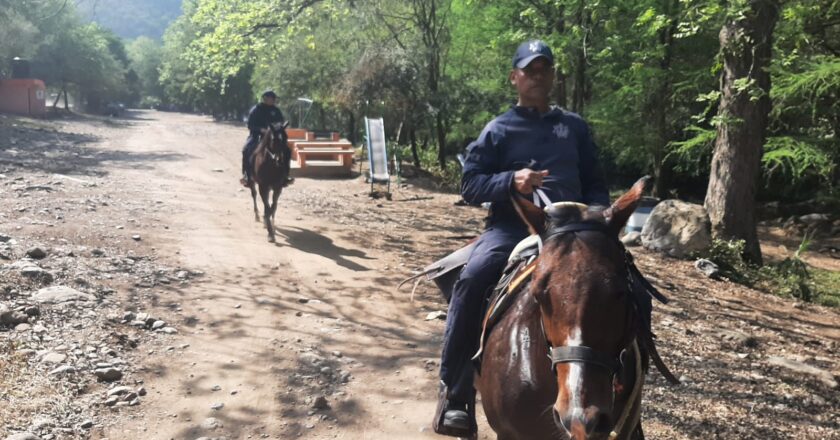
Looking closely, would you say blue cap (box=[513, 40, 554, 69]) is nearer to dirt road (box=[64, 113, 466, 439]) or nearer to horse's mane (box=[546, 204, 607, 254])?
horse's mane (box=[546, 204, 607, 254])

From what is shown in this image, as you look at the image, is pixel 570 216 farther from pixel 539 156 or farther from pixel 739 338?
pixel 739 338

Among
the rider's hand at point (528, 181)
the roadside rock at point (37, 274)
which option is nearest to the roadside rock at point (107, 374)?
the roadside rock at point (37, 274)

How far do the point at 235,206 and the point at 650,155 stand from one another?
39.9 ft

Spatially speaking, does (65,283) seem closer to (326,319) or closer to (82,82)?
(326,319)

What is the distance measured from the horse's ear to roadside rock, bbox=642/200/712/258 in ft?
30.0

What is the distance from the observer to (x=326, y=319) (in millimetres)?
7547

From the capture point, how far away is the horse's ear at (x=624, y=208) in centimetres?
257

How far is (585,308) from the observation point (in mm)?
2336

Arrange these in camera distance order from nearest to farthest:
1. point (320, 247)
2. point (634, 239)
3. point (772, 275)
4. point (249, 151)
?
point (772, 275)
point (320, 247)
point (634, 239)
point (249, 151)

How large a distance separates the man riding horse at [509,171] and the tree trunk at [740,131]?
7.92m

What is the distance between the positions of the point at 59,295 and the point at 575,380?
6.60 m

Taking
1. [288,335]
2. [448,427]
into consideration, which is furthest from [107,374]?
[448,427]

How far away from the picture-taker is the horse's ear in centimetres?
257

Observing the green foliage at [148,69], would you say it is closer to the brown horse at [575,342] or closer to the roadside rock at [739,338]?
the roadside rock at [739,338]
